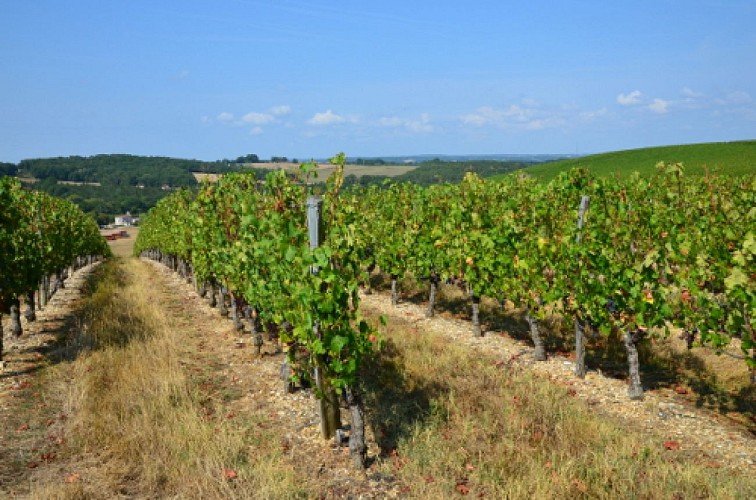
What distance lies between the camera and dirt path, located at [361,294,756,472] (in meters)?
6.61

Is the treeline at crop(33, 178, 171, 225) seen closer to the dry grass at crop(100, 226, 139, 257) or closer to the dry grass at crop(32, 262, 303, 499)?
the dry grass at crop(100, 226, 139, 257)

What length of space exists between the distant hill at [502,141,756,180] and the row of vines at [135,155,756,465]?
38976mm

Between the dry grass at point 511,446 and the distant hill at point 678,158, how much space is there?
44639 millimetres

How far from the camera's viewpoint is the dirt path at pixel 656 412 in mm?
6605

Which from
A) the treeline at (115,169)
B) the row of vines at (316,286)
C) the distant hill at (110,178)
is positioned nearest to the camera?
the row of vines at (316,286)

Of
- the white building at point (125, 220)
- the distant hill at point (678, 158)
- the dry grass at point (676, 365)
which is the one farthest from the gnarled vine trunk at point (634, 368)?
the white building at point (125, 220)

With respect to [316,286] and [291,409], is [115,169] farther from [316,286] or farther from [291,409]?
[316,286]

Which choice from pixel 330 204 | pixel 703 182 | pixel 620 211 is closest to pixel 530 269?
pixel 620 211

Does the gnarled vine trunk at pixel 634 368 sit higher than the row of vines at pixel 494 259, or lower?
lower

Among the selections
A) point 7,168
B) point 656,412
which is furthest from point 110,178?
point 656,412

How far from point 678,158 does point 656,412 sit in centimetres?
5791

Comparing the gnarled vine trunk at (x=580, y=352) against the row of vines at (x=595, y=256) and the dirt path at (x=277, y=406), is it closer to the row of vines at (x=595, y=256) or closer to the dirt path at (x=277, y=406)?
the row of vines at (x=595, y=256)

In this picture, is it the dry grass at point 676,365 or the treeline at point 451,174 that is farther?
the treeline at point 451,174

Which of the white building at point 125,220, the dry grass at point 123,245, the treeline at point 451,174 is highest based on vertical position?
the treeline at point 451,174
